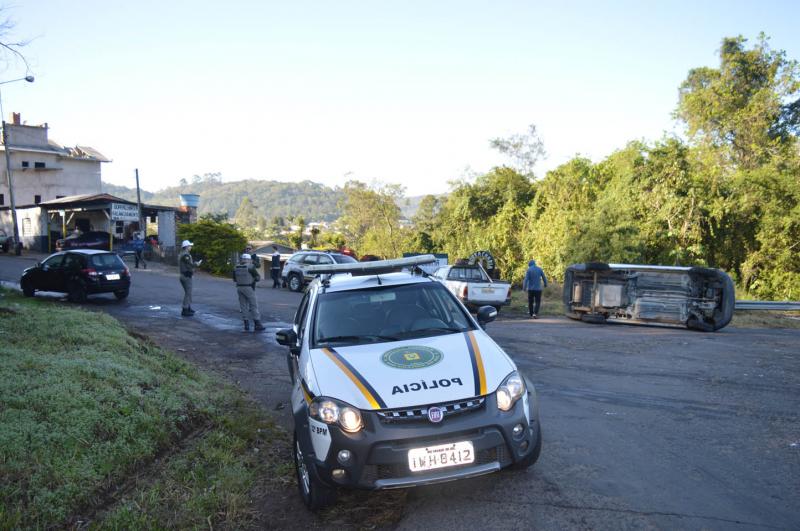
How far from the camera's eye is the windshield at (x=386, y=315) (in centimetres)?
513

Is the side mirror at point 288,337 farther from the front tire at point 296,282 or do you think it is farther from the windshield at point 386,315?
the front tire at point 296,282

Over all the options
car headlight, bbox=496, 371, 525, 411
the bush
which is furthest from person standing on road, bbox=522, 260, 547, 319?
the bush

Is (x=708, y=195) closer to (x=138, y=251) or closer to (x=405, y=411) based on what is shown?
(x=405, y=411)

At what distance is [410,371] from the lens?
14.0ft

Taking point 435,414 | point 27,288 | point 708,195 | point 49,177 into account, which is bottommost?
point 27,288

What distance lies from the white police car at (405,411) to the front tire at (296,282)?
18989 millimetres

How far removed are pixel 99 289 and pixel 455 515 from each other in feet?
→ 49.1

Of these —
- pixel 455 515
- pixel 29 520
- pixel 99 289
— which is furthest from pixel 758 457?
pixel 99 289

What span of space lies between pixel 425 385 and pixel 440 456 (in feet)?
1.62

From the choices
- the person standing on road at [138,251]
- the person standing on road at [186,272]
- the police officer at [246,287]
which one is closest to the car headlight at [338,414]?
the police officer at [246,287]

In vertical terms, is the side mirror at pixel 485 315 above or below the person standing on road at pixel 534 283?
above

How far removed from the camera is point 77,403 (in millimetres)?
5539

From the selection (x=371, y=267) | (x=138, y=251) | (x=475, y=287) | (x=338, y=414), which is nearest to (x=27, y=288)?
(x=475, y=287)

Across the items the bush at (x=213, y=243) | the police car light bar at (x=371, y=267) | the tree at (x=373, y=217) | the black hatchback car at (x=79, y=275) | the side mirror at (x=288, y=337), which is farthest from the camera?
the tree at (x=373, y=217)
